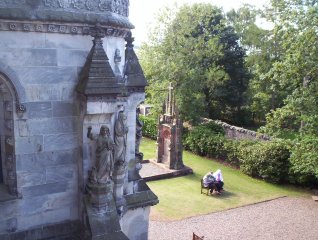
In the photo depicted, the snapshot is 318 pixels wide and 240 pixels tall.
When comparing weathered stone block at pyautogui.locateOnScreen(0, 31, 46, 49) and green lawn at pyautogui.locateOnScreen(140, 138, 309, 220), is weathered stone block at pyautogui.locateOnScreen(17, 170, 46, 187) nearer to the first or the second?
weathered stone block at pyautogui.locateOnScreen(0, 31, 46, 49)

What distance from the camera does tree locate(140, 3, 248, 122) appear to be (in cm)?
2545

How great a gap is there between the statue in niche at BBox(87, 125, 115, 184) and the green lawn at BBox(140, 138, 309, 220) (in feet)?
29.7

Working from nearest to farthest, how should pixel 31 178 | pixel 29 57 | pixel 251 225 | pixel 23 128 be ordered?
pixel 29 57 < pixel 23 128 < pixel 31 178 < pixel 251 225

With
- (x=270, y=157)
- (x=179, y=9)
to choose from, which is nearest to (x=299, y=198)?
(x=270, y=157)

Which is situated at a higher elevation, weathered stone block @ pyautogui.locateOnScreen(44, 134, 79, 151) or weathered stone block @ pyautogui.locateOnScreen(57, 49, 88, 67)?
weathered stone block @ pyautogui.locateOnScreen(57, 49, 88, 67)

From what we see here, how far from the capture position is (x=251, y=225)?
571 inches

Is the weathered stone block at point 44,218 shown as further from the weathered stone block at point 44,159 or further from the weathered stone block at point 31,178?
the weathered stone block at point 44,159

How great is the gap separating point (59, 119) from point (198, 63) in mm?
22404

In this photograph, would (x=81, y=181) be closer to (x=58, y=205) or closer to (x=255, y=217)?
(x=58, y=205)

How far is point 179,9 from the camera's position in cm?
2836

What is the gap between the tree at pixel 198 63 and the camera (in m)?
25.5

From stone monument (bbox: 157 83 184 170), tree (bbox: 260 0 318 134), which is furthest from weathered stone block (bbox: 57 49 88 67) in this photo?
stone monument (bbox: 157 83 184 170)

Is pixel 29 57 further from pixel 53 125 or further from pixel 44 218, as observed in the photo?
pixel 44 218

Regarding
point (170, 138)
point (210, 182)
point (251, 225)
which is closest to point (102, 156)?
point (251, 225)
